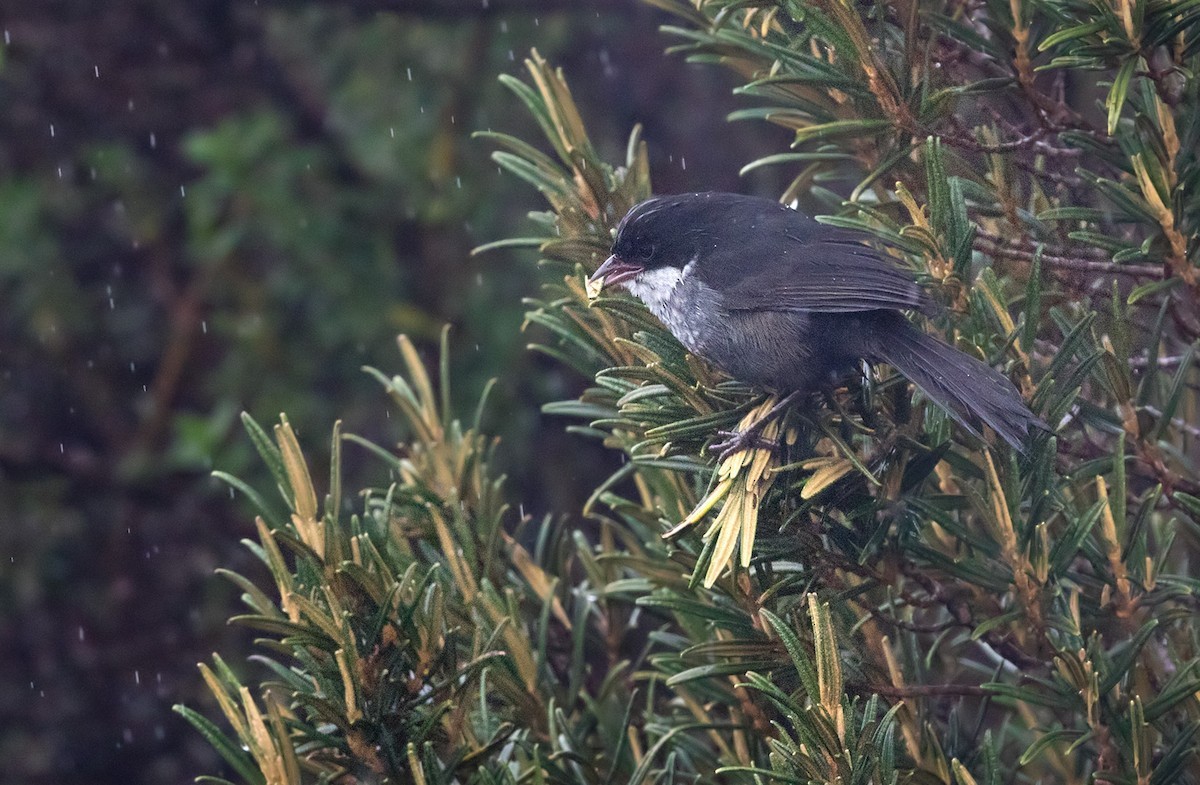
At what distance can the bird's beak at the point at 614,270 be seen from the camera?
2.28 m

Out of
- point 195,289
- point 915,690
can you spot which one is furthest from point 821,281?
point 195,289

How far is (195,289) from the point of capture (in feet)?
15.4

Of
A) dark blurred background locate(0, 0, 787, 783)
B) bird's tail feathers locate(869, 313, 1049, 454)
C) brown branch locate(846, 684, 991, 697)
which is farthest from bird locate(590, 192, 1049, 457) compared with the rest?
dark blurred background locate(0, 0, 787, 783)

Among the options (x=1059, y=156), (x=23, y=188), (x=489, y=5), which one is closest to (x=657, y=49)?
(x=489, y=5)

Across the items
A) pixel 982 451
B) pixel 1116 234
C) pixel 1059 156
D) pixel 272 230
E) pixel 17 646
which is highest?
pixel 1059 156

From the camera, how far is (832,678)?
1546mm

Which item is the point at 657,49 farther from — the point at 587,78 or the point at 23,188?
the point at 23,188

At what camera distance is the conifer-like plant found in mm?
1764

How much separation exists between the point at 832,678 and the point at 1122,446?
54 centimetres

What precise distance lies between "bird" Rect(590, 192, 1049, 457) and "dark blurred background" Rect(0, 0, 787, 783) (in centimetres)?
211

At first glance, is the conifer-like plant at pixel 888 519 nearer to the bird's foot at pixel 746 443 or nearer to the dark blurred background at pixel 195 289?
the bird's foot at pixel 746 443

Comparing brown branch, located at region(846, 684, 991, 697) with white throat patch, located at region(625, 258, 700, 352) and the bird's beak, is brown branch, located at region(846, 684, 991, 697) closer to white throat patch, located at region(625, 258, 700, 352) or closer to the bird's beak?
white throat patch, located at region(625, 258, 700, 352)

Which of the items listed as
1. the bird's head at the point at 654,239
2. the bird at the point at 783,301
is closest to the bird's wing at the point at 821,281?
the bird at the point at 783,301

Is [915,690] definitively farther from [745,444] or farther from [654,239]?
[654,239]
